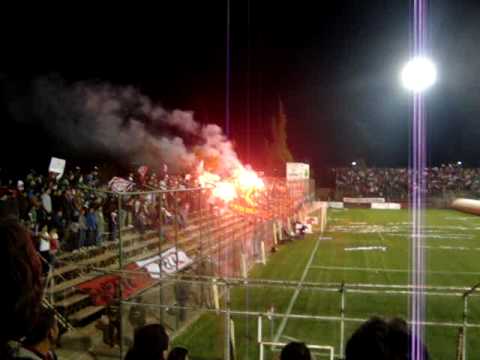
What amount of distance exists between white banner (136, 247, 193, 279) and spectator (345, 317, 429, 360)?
9.16 metres

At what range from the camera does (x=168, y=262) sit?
12391 millimetres

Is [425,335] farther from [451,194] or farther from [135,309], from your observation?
[451,194]

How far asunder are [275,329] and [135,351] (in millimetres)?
8714

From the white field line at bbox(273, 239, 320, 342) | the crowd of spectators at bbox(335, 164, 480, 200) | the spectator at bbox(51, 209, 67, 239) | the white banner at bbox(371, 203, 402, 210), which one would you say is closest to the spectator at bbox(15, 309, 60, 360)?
the white field line at bbox(273, 239, 320, 342)

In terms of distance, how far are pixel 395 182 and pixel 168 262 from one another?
162 ft

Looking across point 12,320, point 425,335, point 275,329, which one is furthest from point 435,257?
point 12,320

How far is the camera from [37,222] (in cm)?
1354

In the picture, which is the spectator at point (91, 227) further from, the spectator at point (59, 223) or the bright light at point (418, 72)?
the bright light at point (418, 72)

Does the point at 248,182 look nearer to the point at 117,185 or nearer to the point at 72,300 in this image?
the point at 117,185

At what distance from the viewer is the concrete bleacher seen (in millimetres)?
10914

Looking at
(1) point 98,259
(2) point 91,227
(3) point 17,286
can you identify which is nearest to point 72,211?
(2) point 91,227

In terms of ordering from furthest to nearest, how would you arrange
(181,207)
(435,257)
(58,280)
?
(435,257) → (181,207) → (58,280)

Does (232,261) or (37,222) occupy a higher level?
(37,222)

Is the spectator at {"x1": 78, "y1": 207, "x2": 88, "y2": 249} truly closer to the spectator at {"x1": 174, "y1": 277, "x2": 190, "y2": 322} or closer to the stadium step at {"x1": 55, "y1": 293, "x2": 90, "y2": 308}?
the stadium step at {"x1": 55, "y1": 293, "x2": 90, "y2": 308}
